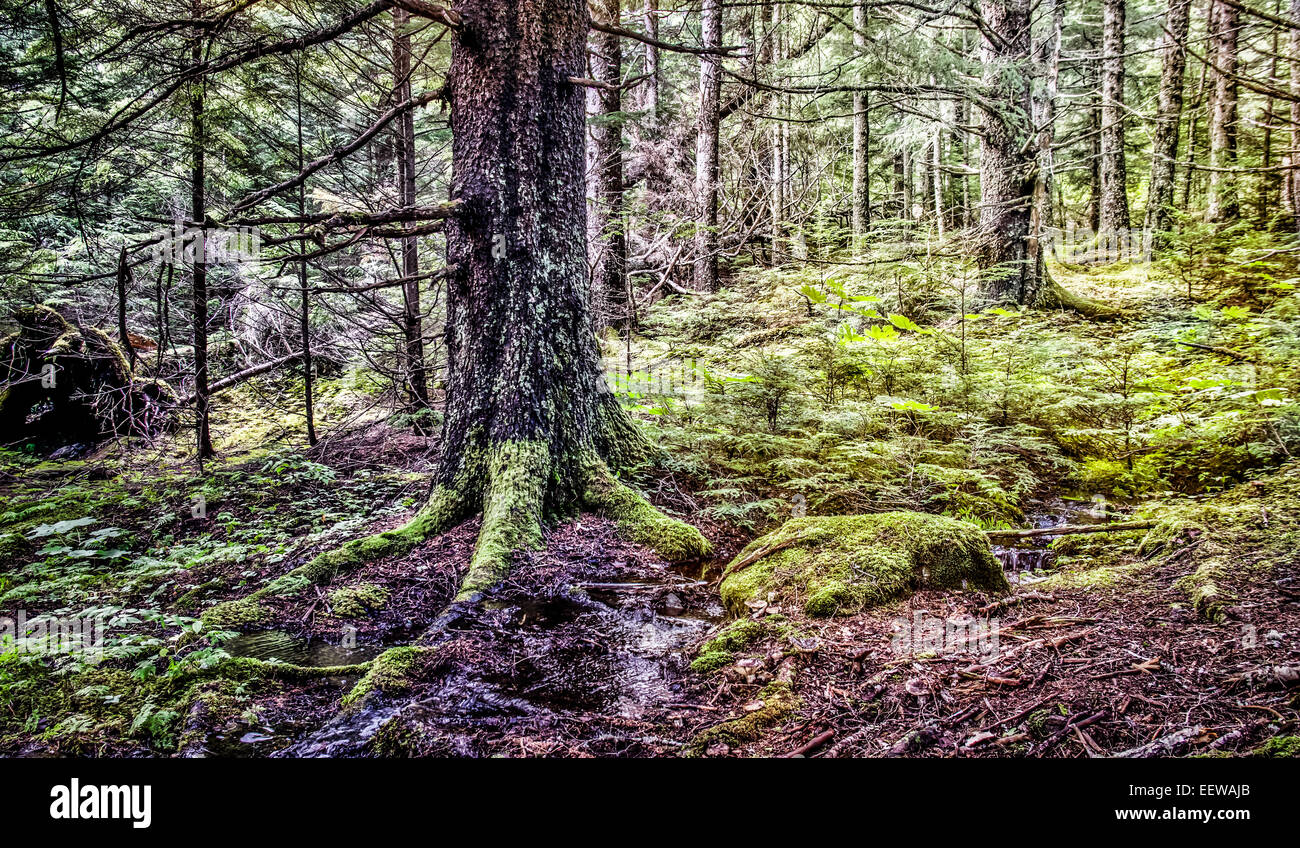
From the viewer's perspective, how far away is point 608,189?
39.7 feet

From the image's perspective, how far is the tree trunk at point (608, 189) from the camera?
10.9m

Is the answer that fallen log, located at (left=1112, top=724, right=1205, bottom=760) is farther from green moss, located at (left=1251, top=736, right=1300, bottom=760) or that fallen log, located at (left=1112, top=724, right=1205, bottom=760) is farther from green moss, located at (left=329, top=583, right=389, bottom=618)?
green moss, located at (left=329, top=583, right=389, bottom=618)

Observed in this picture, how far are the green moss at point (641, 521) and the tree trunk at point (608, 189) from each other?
589 centimetres

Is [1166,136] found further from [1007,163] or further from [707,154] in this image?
[707,154]

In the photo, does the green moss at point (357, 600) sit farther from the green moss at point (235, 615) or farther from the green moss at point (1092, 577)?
the green moss at point (1092, 577)

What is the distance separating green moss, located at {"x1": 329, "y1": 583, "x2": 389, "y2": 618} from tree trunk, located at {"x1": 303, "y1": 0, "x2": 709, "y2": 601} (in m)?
0.53

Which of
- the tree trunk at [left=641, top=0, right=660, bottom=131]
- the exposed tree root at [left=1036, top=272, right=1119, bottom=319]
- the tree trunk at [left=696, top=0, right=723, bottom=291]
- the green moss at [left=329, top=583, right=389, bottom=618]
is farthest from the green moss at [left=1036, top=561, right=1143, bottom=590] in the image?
the tree trunk at [left=641, top=0, right=660, bottom=131]

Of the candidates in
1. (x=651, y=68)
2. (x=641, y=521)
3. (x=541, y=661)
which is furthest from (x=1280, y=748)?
(x=651, y=68)

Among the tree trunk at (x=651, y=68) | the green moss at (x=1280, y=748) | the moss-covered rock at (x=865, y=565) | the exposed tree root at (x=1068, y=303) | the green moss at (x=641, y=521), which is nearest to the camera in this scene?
the green moss at (x=1280, y=748)

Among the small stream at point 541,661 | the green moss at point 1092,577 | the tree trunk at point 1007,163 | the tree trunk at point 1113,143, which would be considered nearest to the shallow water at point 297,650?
the small stream at point 541,661

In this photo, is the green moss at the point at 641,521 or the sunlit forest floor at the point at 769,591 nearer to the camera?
the sunlit forest floor at the point at 769,591

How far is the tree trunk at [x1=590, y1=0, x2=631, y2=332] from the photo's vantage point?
35.7 feet
